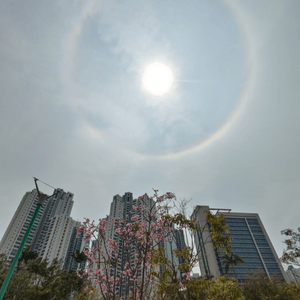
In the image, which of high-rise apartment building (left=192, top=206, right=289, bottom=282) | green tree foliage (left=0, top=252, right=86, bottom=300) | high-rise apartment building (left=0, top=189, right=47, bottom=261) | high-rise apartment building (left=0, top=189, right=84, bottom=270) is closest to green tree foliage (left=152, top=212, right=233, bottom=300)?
green tree foliage (left=0, top=252, right=86, bottom=300)

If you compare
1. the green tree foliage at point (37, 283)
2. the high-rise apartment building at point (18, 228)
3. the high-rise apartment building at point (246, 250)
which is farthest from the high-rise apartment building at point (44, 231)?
the high-rise apartment building at point (246, 250)

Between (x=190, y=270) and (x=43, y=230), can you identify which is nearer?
(x=190, y=270)

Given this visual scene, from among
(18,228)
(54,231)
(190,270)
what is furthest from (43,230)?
(190,270)

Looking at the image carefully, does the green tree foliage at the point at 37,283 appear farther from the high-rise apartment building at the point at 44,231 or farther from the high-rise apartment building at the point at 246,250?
the high-rise apartment building at the point at 44,231

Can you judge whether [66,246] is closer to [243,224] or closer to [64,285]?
[64,285]

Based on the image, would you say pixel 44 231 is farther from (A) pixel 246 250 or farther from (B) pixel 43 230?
(A) pixel 246 250

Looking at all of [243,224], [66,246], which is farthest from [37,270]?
[243,224]

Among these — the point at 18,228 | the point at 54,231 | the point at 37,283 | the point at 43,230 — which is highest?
the point at 43,230
